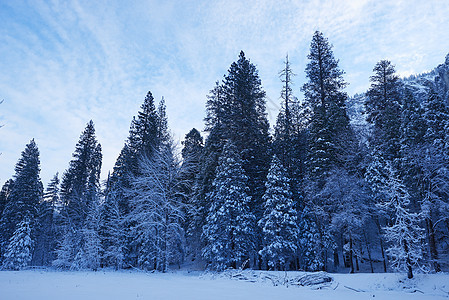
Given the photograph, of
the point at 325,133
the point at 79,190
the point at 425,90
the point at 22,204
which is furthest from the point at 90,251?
the point at 425,90

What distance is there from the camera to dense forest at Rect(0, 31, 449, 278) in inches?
802

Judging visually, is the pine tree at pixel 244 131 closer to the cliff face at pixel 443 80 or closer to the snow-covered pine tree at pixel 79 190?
the snow-covered pine tree at pixel 79 190

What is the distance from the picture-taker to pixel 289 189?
23984 mm

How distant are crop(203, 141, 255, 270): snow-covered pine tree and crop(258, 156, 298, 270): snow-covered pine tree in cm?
165

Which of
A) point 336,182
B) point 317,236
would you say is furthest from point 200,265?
point 336,182

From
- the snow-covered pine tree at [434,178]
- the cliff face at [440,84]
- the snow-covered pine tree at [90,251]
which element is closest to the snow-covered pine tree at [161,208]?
the snow-covered pine tree at [90,251]

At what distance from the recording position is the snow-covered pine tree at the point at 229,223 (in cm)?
2166

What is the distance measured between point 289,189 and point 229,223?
6619mm

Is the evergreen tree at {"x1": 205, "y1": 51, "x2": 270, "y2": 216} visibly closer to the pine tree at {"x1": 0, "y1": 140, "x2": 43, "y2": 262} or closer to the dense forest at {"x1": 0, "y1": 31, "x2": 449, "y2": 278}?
the dense forest at {"x1": 0, "y1": 31, "x2": 449, "y2": 278}

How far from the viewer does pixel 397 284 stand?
13.5 meters

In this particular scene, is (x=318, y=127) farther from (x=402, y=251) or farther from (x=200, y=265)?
(x=200, y=265)

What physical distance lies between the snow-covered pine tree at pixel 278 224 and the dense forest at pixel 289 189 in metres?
0.10

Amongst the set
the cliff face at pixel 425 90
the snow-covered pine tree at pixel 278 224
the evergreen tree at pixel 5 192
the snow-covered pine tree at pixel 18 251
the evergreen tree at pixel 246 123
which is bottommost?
the snow-covered pine tree at pixel 18 251

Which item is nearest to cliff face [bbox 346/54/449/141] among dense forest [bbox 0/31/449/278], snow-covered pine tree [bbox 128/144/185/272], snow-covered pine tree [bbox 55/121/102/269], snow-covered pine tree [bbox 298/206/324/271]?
dense forest [bbox 0/31/449/278]
